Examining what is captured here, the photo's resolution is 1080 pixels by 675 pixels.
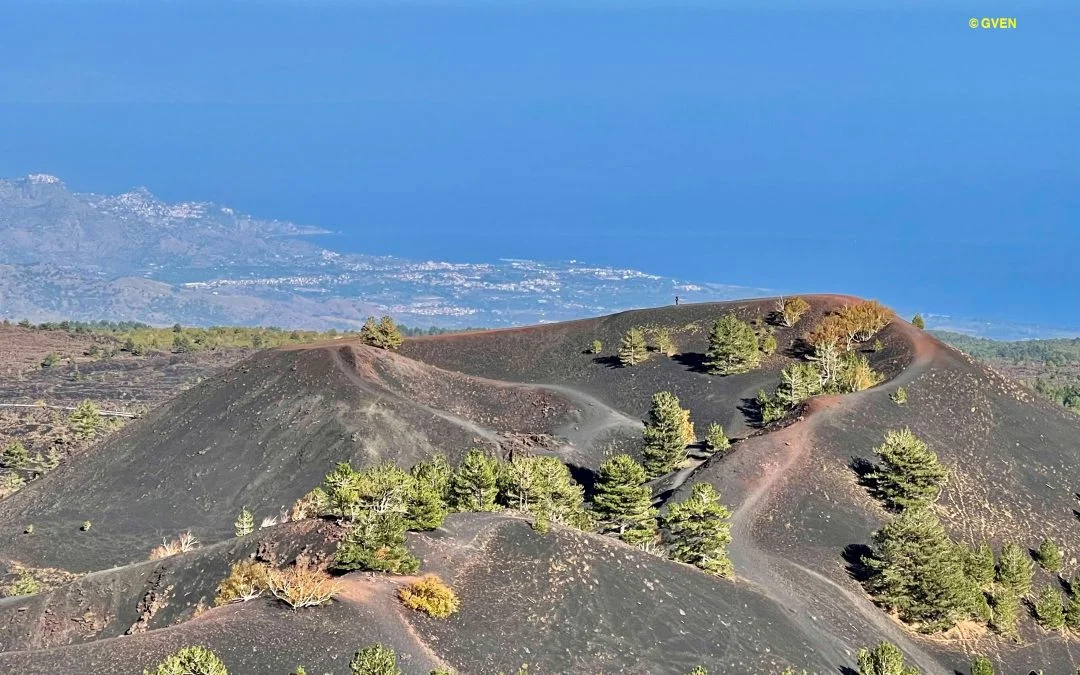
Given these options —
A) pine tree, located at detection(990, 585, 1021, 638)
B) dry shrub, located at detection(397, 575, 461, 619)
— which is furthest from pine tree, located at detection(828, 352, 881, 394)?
dry shrub, located at detection(397, 575, 461, 619)

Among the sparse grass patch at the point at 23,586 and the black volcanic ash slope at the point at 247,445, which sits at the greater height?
the black volcanic ash slope at the point at 247,445

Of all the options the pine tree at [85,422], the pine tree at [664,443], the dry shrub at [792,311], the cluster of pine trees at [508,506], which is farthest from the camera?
the dry shrub at [792,311]

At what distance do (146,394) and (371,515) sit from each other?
6613 cm

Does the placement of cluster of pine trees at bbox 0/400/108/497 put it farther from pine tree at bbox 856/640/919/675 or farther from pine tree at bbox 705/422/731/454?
pine tree at bbox 856/640/919/675

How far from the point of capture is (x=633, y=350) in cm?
8044

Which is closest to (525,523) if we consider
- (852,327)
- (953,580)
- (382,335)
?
(953,580)

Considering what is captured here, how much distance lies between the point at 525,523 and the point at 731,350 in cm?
3892

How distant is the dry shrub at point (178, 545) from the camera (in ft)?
164

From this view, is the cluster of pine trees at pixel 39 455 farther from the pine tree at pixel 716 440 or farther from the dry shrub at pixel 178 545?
the pine tree at pixel 716 440

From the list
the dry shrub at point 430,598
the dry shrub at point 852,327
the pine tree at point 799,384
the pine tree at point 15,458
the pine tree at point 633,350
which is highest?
the dry shrub at point 852,327

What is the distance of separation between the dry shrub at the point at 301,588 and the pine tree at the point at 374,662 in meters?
3.75

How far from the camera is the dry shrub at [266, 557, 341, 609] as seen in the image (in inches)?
1276

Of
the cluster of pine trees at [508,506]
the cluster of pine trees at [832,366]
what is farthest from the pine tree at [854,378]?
the cluster of pine trees at [508,506]

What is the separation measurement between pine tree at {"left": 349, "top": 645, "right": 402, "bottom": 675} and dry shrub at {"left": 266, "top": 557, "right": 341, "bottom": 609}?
3747 mm
